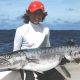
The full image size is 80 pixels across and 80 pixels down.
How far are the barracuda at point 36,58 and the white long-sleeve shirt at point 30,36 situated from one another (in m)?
0.19

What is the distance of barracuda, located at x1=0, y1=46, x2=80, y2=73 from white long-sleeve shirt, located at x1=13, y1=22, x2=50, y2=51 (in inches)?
7.6

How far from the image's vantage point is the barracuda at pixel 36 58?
17.5 feet

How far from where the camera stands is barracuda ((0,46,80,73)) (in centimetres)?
533

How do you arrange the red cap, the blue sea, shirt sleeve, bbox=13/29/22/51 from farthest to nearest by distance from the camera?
the blue sea, the red cap, shirt sleeve, bbox=13/29/22/51

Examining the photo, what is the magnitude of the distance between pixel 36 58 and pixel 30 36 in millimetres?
361

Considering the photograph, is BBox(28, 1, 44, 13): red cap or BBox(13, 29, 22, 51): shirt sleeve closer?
BBox(13, 29, 22, 51): shirt sleeve

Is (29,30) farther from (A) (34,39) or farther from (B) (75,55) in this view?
(B) (75,55)

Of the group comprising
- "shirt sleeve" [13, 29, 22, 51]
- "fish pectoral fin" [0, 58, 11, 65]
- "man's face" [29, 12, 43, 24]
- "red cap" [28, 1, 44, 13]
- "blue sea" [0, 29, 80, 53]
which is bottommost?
"blue sea" [0, 29, 80, 53]

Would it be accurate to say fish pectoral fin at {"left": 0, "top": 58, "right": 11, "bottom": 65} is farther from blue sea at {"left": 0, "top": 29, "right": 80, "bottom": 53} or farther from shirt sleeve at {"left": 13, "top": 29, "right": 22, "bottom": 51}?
blue sea at {"left": 0, "top": 29, "right": 80, "bottom": 53}

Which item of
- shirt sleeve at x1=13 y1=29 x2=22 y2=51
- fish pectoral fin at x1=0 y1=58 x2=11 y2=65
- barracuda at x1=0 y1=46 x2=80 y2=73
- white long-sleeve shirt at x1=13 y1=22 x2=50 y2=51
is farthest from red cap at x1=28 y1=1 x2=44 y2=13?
fish pectoral fin at x1=0 y1=58 x2=11 y2=65

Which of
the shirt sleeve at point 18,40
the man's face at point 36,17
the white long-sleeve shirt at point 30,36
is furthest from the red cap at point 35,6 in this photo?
the shirt sleeve at point 18,40

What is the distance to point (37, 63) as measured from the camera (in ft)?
17.7

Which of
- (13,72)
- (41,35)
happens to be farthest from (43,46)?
(13,72)

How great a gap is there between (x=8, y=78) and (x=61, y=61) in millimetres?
804
